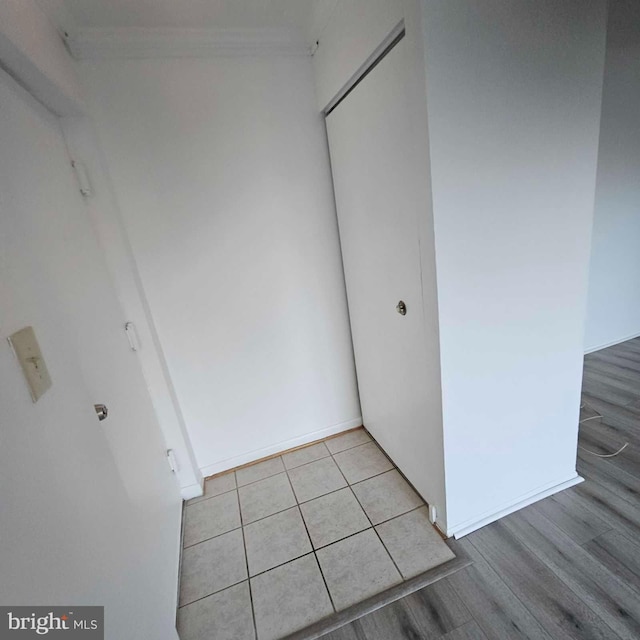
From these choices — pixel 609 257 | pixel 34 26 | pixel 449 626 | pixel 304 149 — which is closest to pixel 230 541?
pixel 449 626

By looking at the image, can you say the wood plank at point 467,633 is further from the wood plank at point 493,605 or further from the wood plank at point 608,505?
the wood plank at point 608,505

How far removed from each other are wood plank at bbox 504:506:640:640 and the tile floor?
362mm

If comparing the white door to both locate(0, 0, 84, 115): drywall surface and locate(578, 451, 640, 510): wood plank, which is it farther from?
locate(0, 0, 84, 115): drywall surface

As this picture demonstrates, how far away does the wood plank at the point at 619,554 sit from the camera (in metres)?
1.12

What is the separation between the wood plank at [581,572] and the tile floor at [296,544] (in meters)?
0.36

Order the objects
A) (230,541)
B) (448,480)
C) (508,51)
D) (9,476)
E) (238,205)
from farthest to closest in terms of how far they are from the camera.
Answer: (238,205) → (230,541) → (448,480) → (508,51) → (9,476)

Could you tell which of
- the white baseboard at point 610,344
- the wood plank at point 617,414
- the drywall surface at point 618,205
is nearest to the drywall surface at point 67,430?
the wood plank at point 617,414

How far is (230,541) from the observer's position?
4.95 ft

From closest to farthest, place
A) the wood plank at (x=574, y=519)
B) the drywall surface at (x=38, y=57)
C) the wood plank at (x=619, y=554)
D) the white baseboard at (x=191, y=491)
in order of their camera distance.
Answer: the drywall surface at (x=38, y=57) → the wood plank at (x=619, y=554) → the wood plank at (x=574, y=519) → the white baseboard at (x=191, y=491)

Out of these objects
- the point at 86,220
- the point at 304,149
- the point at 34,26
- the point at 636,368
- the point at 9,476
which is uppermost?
the point at 34,26

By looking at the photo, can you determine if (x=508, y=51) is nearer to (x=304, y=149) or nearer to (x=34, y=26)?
(x=304, y=149)

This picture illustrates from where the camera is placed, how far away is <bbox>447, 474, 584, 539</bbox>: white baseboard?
1.36 meters

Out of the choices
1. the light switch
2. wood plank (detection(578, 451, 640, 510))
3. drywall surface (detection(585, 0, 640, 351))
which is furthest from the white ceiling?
wood plank (detection(578, 451, 640, 510))

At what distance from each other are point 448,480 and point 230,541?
3.52 ft
